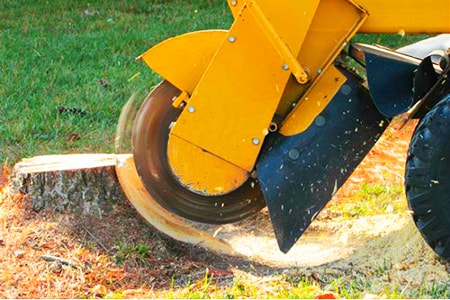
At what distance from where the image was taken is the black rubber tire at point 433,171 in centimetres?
366

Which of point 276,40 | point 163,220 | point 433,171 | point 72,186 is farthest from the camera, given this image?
point 72,186

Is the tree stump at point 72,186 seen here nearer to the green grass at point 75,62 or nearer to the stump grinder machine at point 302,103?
the stump grinder machine at point 302,103

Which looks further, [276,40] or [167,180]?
[167,180]

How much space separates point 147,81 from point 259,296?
4.00 meters

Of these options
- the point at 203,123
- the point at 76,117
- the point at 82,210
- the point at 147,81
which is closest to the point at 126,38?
the point at 147,81

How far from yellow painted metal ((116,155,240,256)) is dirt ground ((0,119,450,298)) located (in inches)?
1.8

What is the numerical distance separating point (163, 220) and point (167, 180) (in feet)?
0.99

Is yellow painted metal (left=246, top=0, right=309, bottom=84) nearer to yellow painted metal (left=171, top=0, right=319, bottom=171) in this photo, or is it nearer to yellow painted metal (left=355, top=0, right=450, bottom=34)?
yellow painted metal (left=171, top=0, right=319, bottom=171)

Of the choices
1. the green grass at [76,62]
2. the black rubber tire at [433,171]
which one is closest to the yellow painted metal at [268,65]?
the black rubber tire at [433,171]

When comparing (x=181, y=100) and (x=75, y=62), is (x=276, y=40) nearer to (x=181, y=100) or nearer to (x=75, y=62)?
(x=181, y=100)

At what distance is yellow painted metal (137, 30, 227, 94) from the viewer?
4074mm

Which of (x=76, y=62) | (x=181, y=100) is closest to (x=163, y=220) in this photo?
(x=181, y=100)

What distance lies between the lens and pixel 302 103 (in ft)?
13.0

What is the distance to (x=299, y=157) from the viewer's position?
12.9ft
